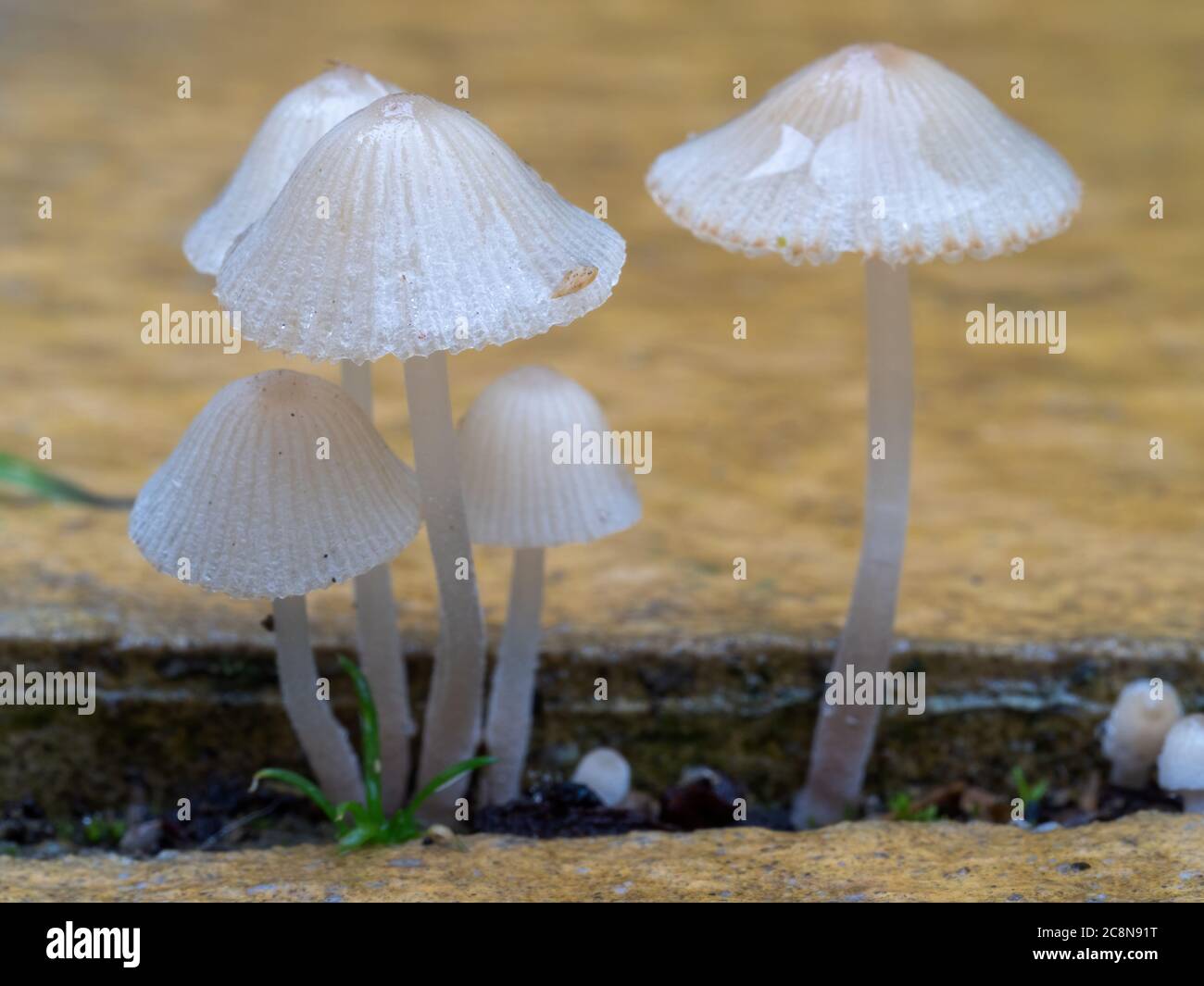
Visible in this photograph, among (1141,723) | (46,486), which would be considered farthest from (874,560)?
(46,486)

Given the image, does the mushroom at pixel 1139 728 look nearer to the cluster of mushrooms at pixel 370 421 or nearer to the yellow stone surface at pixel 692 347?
the yellow stone surface at pixel 692 347

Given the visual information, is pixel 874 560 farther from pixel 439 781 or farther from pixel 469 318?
pixel 469 318

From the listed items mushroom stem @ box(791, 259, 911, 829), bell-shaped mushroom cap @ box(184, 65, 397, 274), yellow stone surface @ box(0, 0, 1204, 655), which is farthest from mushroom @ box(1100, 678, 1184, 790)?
bell-shaped mushroom cap @ box(184, 65, 397, 274)

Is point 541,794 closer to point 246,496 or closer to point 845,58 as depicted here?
point 246,496

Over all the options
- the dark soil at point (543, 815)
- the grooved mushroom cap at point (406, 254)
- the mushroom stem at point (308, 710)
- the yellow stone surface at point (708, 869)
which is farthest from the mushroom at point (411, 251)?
the dark soil at point (543, 815)

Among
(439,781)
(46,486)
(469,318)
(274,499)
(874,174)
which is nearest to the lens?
(469,318)

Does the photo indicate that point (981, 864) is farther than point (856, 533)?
No

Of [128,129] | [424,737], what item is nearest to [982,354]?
[424,737]
